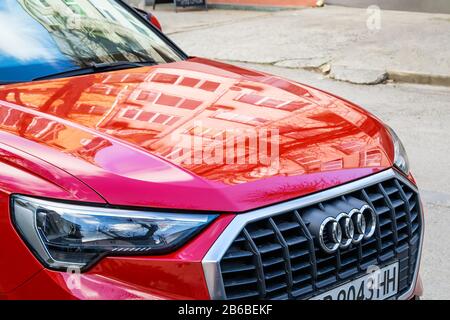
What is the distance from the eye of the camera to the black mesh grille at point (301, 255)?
2156 millimetres

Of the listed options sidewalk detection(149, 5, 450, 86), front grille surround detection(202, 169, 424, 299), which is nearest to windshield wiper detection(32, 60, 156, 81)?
front grille surround detection(202, 169, 424, 299)

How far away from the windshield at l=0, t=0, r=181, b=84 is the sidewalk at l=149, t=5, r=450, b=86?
608 cm

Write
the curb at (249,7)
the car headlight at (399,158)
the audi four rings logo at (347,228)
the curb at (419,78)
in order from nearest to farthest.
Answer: the audi four rings logo at (347,228), the car headlight at (399,158), the curb at (419,78), the curb at (249,7)

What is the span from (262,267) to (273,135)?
1.89 feet

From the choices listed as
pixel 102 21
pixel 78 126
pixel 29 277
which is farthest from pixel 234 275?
pixel 102 21

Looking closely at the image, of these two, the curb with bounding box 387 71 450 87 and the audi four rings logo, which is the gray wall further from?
the audi four rings logo

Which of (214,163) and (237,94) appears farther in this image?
(237,94)

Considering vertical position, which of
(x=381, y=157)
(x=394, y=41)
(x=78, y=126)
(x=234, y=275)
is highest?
(x=78, y=126)

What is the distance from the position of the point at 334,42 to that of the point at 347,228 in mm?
9787

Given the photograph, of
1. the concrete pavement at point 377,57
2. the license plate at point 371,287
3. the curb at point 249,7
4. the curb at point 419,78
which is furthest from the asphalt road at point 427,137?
the curb at point 249,7

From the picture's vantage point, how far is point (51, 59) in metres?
3.35

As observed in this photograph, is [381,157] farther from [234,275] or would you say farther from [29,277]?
[29,277]

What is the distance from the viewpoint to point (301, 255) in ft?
7.45

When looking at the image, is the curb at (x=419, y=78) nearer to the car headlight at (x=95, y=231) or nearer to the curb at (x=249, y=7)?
the curb at (x=249, y=7)
